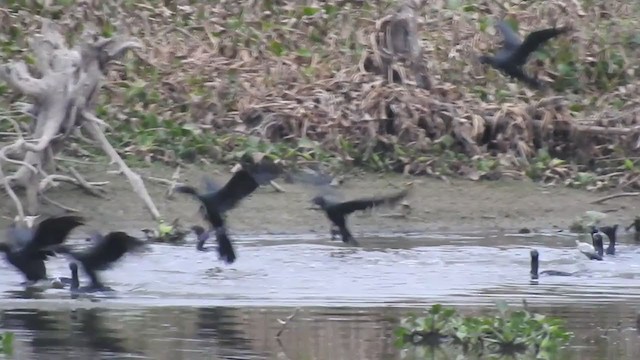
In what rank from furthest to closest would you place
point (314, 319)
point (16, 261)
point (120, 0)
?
1. point (120, 0)
2. point (16, 261)
3. point (314, 319)

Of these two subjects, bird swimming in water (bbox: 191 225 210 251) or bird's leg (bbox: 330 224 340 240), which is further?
bird's leg (bbox: 330 224 340 240)

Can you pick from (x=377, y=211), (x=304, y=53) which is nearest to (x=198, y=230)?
(x=377, y=211)

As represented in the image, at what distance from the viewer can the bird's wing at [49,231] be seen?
12.7 metres

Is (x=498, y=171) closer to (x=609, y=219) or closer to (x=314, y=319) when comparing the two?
(x=609, y=219)

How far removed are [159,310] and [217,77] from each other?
7.95 m

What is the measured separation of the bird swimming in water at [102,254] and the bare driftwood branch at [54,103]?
8.14 feet

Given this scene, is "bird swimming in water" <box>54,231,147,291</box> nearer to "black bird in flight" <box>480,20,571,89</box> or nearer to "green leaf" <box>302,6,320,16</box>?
"black bird in flight" <box>480,20,571,89</box>

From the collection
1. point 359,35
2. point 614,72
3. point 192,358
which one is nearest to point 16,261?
point 192,358

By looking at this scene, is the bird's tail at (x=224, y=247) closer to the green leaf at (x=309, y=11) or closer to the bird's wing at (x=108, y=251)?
the bird's wing at (x=108, y=251)

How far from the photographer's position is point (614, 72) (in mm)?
19922

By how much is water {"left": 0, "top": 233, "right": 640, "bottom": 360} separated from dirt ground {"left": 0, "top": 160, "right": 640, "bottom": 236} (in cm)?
49

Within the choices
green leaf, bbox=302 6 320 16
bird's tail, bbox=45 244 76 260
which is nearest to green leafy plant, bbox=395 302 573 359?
bird's tail, bbox=45 244 76 260

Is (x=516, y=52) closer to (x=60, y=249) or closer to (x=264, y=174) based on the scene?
(x=264, y=174)

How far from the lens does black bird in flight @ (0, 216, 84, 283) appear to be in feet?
41.6
